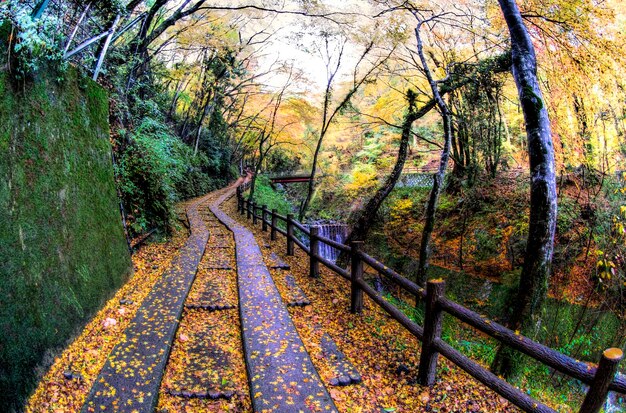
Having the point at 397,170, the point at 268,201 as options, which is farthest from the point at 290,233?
the point at 268,201

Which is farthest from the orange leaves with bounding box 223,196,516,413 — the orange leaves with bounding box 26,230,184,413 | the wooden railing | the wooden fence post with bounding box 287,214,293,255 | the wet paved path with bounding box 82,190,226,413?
the wooden fence post with bounding box 287,214,293,255

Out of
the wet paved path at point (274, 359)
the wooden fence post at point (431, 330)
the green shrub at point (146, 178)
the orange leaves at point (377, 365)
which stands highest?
the green shrub at point (146, 178)

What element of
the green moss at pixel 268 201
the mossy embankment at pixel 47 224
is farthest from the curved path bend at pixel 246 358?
the green moss at pixel 268 201

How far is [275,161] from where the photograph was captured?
1617 inches

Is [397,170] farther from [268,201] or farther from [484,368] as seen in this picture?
[268,201]

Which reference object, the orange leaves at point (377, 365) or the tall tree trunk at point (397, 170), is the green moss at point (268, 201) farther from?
the orange leaves at point (377, 365)

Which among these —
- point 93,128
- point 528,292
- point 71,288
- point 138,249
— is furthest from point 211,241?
point 528,292

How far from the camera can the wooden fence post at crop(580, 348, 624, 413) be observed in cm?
188

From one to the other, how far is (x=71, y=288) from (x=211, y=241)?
240 inches

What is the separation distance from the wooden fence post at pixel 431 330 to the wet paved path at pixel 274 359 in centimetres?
101

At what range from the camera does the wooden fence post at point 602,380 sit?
1.88m

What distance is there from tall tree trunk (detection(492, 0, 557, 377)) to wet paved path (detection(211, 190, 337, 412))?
2633mm

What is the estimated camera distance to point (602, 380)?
193 cm

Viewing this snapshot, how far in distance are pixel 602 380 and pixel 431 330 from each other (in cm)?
139
